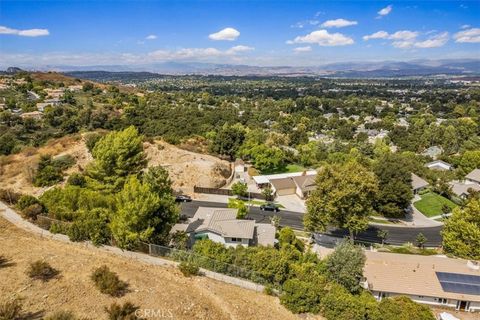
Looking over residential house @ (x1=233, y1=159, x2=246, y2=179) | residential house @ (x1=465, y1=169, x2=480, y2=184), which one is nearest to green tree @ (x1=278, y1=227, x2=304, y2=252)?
residential house @ (x1=233, y1=159, x2=246, y2=179)

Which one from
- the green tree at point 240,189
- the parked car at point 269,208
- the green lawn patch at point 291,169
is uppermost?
the green tree at point 240,189

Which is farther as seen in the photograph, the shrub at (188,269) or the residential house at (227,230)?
→ the residential house at (227,230)

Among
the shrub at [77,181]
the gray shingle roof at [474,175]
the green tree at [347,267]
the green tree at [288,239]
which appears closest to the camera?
the green tree at [347,267]

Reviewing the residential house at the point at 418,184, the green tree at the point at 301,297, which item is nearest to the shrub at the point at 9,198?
the green tree at the point at 301,297

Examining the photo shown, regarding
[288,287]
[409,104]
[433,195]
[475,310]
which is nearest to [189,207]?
[288,287]

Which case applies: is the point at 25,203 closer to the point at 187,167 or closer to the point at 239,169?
the point at 187,167

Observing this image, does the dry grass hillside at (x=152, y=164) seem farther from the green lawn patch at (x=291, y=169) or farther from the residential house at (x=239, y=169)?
the green lawn patch at (x=291, y=169)

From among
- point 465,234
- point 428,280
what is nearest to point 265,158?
point 465,234

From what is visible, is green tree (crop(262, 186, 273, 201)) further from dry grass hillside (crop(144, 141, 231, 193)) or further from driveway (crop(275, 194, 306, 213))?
dry grass hillside (crop(144, 141, 231, 193))
